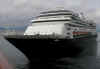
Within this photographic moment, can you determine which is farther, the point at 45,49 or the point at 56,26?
the point at 56,26

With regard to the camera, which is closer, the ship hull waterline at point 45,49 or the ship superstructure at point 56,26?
the ship hull waterline at point 45,49

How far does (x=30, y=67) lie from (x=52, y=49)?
17.5ft

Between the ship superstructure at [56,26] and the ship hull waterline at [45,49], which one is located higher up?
the ship superstructure at [56,26]

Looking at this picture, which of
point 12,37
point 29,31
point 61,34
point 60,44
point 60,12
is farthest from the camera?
point 60,12

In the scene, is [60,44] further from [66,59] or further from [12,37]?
[12,37]

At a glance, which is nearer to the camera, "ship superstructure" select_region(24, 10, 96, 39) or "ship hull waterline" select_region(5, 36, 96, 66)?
"ship hull waterline" select_region(5, 36, 96, 66)

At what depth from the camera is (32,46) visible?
26.3 metres

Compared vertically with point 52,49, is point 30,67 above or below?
below

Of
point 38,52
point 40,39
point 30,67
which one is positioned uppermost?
point 40,39

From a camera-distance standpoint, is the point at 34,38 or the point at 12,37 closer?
the point at 34,38

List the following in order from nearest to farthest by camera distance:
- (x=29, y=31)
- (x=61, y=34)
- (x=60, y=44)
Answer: (x=60, y=44) → (x=61, y=34) → (x=29, y=31)

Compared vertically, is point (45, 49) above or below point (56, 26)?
below

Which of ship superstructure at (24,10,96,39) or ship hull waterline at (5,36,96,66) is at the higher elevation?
ship superstructure at (24,10,96,39)

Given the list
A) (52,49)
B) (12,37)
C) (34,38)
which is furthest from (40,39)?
(12,37)
